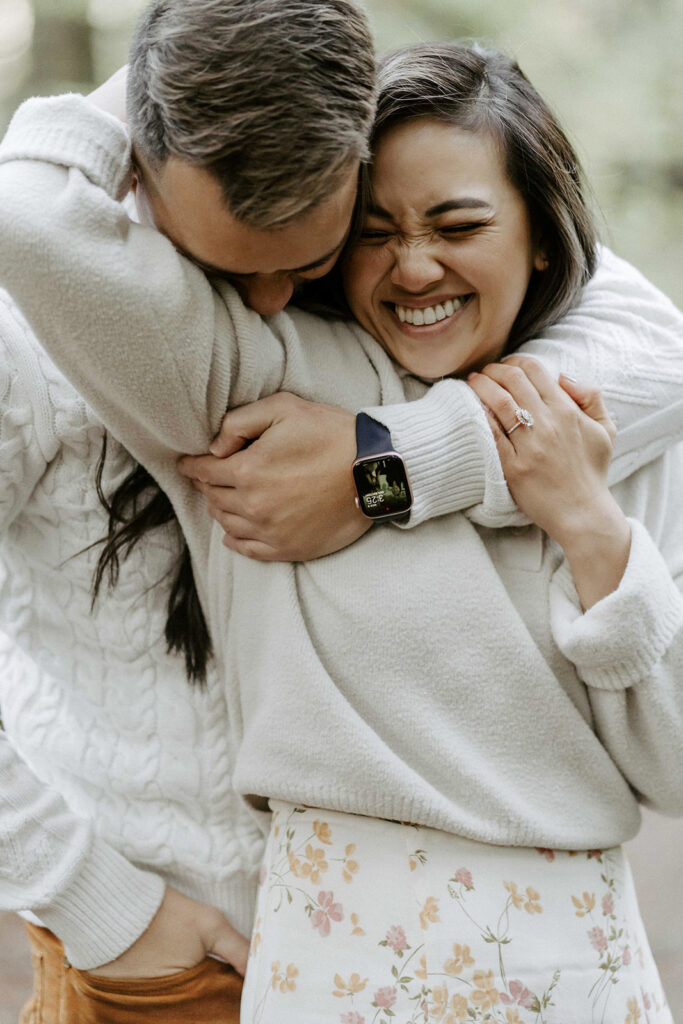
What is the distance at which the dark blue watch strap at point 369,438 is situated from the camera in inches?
46.8

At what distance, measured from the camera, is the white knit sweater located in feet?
3.34

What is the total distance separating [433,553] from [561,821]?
371mm

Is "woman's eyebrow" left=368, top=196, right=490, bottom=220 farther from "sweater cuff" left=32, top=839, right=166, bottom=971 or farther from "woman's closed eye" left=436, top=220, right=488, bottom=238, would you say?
"sweater cuff" left=32, top=839, right=166, bottom=971

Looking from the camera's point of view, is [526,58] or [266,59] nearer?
[266,59]

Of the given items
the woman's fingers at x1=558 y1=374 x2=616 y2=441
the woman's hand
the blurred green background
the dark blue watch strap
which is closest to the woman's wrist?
the woman's hand

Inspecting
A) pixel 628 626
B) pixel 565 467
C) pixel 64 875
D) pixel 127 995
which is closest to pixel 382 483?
pixel 565 467

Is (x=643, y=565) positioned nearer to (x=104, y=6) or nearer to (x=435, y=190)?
(x=435, y=190)

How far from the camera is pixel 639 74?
13.7ft

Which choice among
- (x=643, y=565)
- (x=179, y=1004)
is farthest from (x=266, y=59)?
(x=179, y=1004)

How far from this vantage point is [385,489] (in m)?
1.18

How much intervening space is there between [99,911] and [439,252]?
0.94 m

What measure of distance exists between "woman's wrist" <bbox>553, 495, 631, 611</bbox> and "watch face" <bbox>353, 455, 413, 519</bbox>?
21 cm

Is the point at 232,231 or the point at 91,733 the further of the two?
the point at 91,733

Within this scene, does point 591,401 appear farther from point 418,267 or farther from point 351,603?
point 351,603
